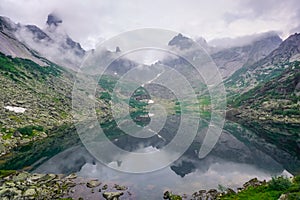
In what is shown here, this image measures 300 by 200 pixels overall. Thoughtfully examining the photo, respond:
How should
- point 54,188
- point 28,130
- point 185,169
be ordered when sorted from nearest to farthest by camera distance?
point 54,188
point 185,169
point 28,130

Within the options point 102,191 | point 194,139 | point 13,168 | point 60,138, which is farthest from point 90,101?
point 102,191

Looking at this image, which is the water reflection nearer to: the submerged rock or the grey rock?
the grey rock

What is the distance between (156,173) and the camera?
5072cm

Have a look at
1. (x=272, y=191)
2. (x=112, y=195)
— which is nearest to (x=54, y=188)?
(x=112, y=195)

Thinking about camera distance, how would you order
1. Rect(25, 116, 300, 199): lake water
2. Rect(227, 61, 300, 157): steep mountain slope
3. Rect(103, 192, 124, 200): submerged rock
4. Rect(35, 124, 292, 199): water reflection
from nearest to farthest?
Rect(103, 192, 124, 200): submerged rock < Rect(35, 124, 292, 199): water reflection < Rect(25, 116, 300, 199): lake water < Rect(227, 61, 300, 157): steep mountain slope

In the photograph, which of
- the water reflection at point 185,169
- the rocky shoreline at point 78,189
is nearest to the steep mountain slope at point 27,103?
the water reflection at point 185,169

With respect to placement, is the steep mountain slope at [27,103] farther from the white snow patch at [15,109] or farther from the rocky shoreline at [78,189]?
the rocky shoreline at [78,189]

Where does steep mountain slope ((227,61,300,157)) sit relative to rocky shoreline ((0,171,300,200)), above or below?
above

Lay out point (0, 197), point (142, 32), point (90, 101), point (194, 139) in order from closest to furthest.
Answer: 1. point (0, 197)
2. point (142, 32)
3. point (194, 139)
4. point (90, 101)

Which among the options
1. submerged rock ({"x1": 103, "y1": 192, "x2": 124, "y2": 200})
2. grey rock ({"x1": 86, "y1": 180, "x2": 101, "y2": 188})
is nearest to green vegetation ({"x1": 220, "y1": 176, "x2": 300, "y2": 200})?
submerged rock ({"x1": 103, "y1": 192, "x2": 124, "y2": 200})

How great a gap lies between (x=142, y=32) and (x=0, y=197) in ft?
101

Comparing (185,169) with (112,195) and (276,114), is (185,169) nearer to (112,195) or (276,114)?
(112,195)

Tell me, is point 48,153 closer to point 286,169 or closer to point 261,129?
point 286,169

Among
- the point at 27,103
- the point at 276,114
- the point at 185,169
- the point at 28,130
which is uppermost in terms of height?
the point at 27,103
